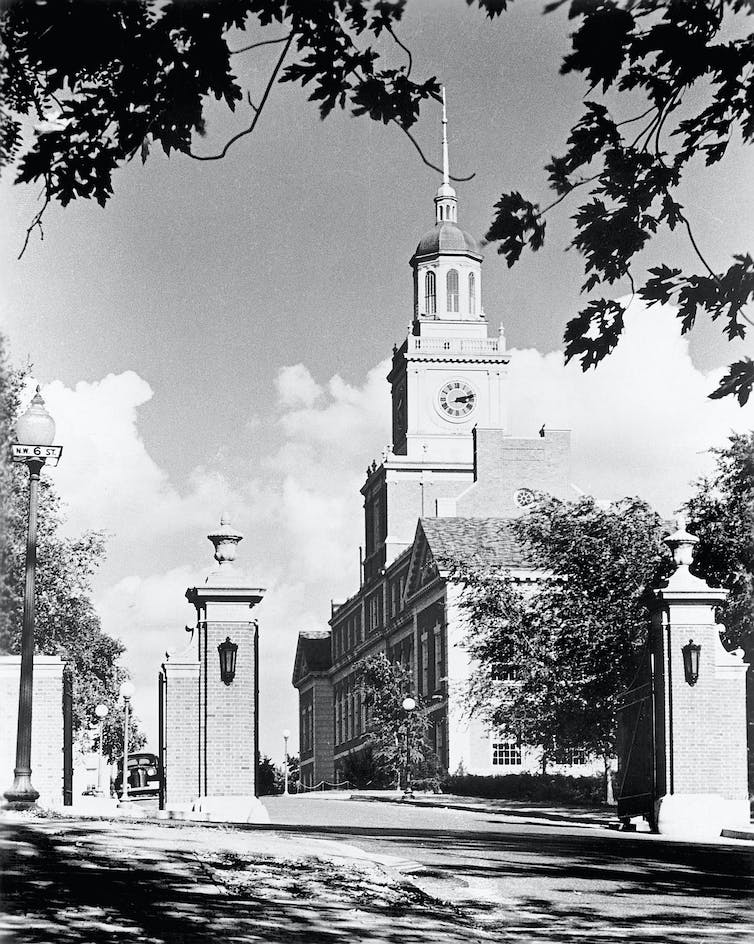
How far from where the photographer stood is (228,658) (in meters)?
19.3

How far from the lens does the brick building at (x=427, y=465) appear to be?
65.4 metres

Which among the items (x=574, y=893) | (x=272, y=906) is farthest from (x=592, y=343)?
(x=574, y=893)

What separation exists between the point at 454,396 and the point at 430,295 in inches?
220

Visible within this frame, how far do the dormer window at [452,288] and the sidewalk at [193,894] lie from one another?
218 ft

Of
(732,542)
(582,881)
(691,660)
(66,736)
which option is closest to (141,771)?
(732,542)

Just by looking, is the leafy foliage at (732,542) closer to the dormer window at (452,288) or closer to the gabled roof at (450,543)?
the gabled roof at (450,543)

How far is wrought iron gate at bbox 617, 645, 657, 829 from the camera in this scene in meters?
19.4

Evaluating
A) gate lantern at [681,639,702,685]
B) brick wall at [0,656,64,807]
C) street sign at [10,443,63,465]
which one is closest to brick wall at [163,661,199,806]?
brick wall at [0,656,64,807]

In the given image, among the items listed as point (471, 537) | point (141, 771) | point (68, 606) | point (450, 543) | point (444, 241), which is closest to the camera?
point (68, 606)

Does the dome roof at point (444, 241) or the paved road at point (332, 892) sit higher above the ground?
the dome roof at point (444, 241)

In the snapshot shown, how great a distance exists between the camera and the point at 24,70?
7.43 meters

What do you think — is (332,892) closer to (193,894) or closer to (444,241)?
(193,894)

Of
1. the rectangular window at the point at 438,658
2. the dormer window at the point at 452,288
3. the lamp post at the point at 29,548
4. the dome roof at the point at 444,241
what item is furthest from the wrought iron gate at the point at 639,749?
the dome roof at the point at 444,241

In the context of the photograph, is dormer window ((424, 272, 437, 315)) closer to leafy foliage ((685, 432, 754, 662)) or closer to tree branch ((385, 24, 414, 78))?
leafy foliage ((685, 432, 754, 662))
